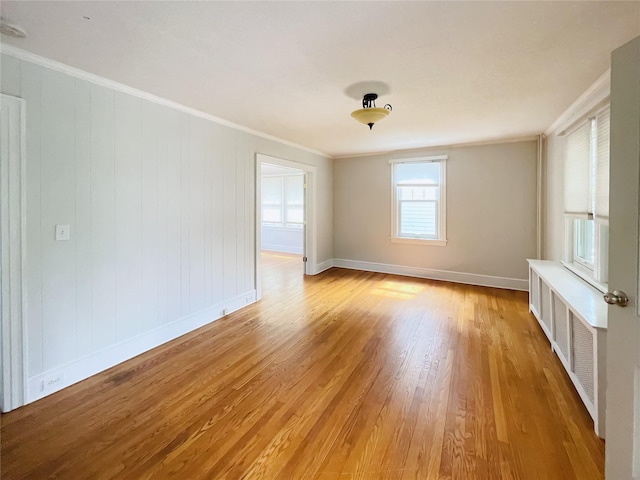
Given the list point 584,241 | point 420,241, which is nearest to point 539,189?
point 584,241

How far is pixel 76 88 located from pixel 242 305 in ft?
9.09

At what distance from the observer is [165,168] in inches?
116

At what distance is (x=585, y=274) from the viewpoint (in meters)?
2.78

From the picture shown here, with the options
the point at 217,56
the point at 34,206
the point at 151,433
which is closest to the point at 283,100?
the point at 217,56

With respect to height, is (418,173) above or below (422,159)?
below

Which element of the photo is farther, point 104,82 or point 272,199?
point 272,199

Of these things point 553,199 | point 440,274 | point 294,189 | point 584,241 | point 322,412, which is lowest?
point 322,412

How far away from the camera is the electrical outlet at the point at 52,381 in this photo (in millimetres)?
2172

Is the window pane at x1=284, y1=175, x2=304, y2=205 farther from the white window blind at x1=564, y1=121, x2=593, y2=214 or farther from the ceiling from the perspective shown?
the white window blind at x1=564, y1=121, x2=593, y2=214

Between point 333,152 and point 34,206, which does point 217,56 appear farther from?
point 333,152

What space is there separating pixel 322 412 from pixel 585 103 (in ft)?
11.7

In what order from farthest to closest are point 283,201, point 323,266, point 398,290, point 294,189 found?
point 283,201 → point 294,189 → point 323,266 → point 398,290

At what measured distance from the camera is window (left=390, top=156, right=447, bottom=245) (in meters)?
5.33

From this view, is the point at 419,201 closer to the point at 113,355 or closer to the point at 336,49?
the point at 336,49
